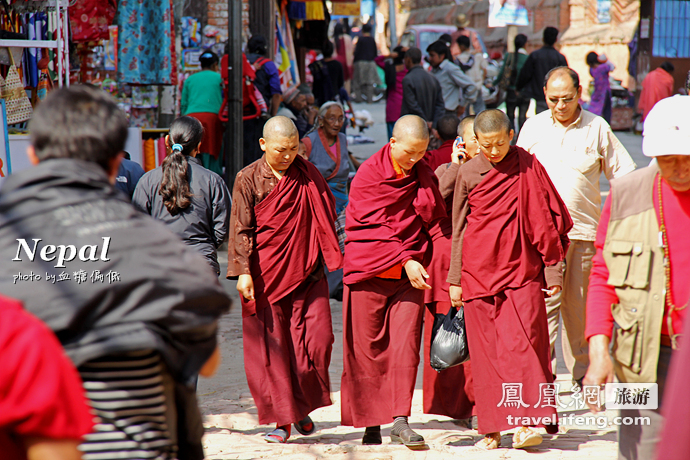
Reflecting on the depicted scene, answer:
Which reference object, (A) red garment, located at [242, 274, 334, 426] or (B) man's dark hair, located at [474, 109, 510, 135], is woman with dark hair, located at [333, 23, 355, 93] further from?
(B) man's dark hair, located at [474, 109, 510, 135]

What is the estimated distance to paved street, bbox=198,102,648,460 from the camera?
434cm

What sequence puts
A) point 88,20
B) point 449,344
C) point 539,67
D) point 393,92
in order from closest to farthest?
point 449,344 → point 88,20 → point 539,67 → point 393,92

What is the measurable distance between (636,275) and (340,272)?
13.6 ft

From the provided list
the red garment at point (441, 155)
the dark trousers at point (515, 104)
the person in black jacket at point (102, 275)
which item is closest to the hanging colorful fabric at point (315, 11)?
the dark trousers at point (515, 104)

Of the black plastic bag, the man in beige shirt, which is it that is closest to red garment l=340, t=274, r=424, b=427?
the black plastic bag

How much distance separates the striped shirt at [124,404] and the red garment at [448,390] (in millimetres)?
3043

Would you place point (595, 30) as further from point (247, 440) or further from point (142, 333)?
point (142, 333)

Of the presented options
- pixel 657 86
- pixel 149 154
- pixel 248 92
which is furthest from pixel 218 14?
pixel 657 86

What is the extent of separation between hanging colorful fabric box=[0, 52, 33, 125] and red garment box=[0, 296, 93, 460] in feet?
14.9

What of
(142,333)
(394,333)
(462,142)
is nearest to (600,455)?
(394,333)

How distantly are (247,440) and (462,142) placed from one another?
2381mm

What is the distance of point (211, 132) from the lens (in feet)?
31.9

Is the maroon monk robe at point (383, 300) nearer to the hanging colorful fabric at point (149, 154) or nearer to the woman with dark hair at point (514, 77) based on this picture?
the hanging colorful fabric at point (149, 154)

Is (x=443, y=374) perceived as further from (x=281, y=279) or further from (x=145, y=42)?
(x=145, y=42)
